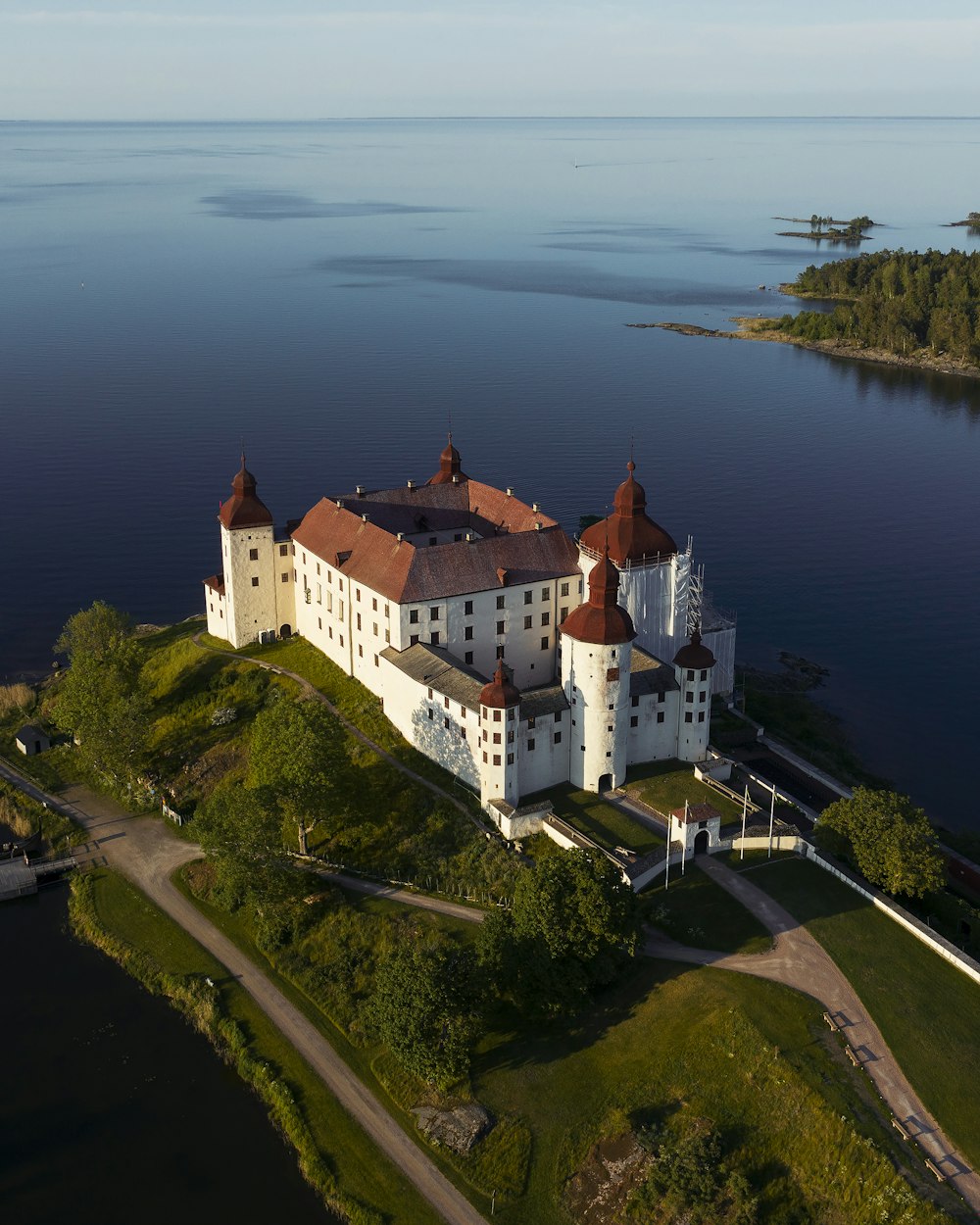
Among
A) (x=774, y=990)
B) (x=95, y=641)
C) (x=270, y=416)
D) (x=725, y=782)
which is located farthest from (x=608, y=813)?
(x=270, y=416)

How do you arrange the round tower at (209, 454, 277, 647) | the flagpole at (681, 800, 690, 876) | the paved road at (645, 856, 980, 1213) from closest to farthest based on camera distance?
the paved road at (645, 856, 980, 1213) → the flagpole at (681, 800, 690, 876) → the round tower at (209, 454, 277, 647)

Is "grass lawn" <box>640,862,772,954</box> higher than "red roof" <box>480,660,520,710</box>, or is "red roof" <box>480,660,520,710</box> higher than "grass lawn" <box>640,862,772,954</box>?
"red roof" <box>480,660,520,710</box>

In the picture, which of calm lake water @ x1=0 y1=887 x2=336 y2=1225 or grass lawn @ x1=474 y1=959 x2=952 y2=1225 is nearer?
grass lawn @ x1=474 y1=959 x2=952 y2=1225

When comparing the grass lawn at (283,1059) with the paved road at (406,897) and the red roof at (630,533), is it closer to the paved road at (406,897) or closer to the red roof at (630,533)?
the paved road at (406,897)

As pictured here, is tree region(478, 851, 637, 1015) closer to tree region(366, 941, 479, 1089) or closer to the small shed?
tree region(366, 941, 479, 1089)

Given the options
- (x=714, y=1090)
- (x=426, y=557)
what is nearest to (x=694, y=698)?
(x=426, y=557)

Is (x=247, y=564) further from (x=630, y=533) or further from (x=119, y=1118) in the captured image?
(x=119, y=1118)

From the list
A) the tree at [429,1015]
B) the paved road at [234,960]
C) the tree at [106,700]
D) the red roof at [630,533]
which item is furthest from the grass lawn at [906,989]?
the tree at [106,700]

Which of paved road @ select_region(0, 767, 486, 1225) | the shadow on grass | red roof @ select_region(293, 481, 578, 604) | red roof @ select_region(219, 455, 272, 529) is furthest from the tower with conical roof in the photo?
the shadow on grass
